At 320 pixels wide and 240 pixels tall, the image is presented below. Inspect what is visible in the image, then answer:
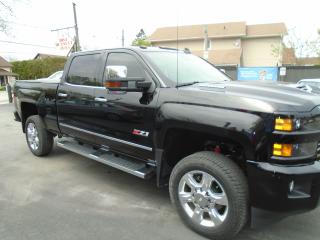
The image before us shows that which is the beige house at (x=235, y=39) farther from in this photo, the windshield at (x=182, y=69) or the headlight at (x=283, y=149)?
the headlight at (x=283, y=149)

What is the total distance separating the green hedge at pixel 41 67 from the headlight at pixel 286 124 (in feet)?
130

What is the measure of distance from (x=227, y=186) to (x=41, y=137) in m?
4.07

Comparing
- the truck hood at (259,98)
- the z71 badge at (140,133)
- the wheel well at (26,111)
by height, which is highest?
the truck hood at (259,98)

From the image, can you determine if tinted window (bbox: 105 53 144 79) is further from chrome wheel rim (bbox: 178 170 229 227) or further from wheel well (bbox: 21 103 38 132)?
wheel well (bbox: 21 103 38 132)

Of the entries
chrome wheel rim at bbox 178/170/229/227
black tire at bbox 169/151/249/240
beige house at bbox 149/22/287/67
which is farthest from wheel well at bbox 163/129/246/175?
beige house at bbox 149/22/287/67

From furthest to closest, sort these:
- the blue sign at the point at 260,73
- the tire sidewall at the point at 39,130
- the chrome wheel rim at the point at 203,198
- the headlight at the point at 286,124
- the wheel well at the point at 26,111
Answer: the blue sign at the point at 260,73 < the wheel well at the point at 26,111 < the tire sidewall at the point at 39,130 < the chrome wheel rim at the point at 203,198 < the headlight at the point at 286,124

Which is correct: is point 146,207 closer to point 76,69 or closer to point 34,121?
point 76,69

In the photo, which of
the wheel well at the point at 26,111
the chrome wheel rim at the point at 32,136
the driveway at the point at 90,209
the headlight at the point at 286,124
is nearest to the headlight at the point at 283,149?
the headlight at the point at 286,124

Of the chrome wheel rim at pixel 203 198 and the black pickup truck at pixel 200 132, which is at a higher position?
the black pickup truck at pixel 200 132

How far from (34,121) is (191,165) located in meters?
3.82

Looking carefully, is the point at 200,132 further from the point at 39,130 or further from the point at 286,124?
the point at 39,130

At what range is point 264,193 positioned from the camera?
293 centimetres

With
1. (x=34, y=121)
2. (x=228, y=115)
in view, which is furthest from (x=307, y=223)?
(x=34, y=121)

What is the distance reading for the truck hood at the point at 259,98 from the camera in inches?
114
